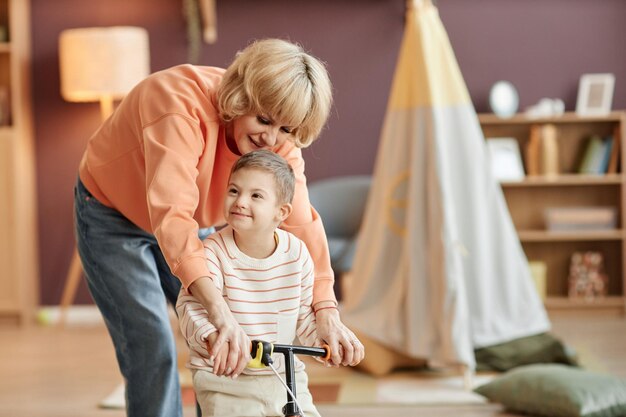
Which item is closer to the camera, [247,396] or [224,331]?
[224,331]

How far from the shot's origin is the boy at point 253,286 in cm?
168

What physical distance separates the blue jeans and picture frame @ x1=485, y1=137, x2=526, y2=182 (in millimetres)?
3478

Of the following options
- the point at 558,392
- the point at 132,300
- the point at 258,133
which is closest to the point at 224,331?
the point at 258,133

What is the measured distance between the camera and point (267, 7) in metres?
5.65

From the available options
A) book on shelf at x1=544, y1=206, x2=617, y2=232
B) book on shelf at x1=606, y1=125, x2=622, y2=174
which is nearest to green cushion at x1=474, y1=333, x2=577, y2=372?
book on shelf at x1=544, y1=206, x2=617, y2=232

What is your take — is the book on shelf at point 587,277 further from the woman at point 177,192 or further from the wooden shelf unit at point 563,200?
the woman at point 177,192

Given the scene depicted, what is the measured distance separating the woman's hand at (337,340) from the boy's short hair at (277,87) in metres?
0.35

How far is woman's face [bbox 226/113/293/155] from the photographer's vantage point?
5.75 ft

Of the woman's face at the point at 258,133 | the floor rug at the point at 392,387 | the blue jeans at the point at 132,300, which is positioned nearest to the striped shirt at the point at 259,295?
Answer: the woman's face at the point at 258,133

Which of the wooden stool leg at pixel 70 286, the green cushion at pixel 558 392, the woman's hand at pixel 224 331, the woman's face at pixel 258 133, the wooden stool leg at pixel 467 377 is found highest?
the woman's face at pixel 258 133

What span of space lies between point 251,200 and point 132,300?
21.2 inches

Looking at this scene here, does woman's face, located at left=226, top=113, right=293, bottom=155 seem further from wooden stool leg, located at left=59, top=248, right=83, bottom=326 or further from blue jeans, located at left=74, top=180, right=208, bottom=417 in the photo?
wooden stool leg, located at left=59, top=248, right=83, bottom=326

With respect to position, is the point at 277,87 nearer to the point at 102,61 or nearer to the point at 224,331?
the point at 224,331

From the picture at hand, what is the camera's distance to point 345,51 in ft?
18.5
